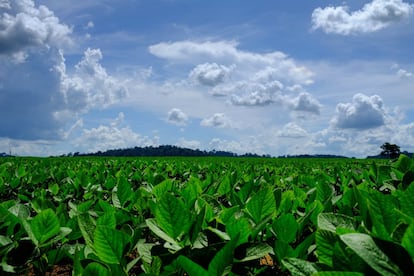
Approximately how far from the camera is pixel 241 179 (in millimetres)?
4738

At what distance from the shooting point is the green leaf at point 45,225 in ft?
5.34

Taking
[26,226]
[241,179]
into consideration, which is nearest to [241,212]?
[26,226]

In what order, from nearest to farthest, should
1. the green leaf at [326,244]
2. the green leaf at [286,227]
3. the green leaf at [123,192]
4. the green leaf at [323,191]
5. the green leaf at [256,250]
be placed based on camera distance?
the green leaf at [326,244] → the green leaf at [256,250] → the green leaf at [286,227] → the green leaf at [323,191] → the green leaf at [123,192]

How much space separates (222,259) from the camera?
1.10m

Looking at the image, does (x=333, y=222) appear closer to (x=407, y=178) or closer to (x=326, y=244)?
(x=326, y=244)

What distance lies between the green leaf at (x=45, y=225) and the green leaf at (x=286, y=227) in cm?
93

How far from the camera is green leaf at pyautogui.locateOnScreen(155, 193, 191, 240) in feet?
4.83

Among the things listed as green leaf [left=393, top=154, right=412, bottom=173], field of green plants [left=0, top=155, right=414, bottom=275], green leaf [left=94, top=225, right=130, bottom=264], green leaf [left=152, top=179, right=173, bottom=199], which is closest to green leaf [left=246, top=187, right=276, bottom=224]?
field of green plants [left=0, top=155, right=414, bottom=275]

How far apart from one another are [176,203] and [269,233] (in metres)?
0.65

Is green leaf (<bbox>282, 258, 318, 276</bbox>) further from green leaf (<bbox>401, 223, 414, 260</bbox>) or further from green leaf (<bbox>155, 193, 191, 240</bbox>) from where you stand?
green leaf (<bbox>155, 193, 191, 240</bbox>)

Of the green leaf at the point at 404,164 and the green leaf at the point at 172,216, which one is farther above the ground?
the green leaf at the point at 404,164

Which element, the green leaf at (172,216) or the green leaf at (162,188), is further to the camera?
the green leaf at (162,188)

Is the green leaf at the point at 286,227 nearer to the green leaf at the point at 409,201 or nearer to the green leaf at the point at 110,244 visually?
the green leaf at the point at 409,201

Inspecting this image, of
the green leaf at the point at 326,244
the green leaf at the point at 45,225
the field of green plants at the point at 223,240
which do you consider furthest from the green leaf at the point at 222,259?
the green leaf at the point at 45,225
